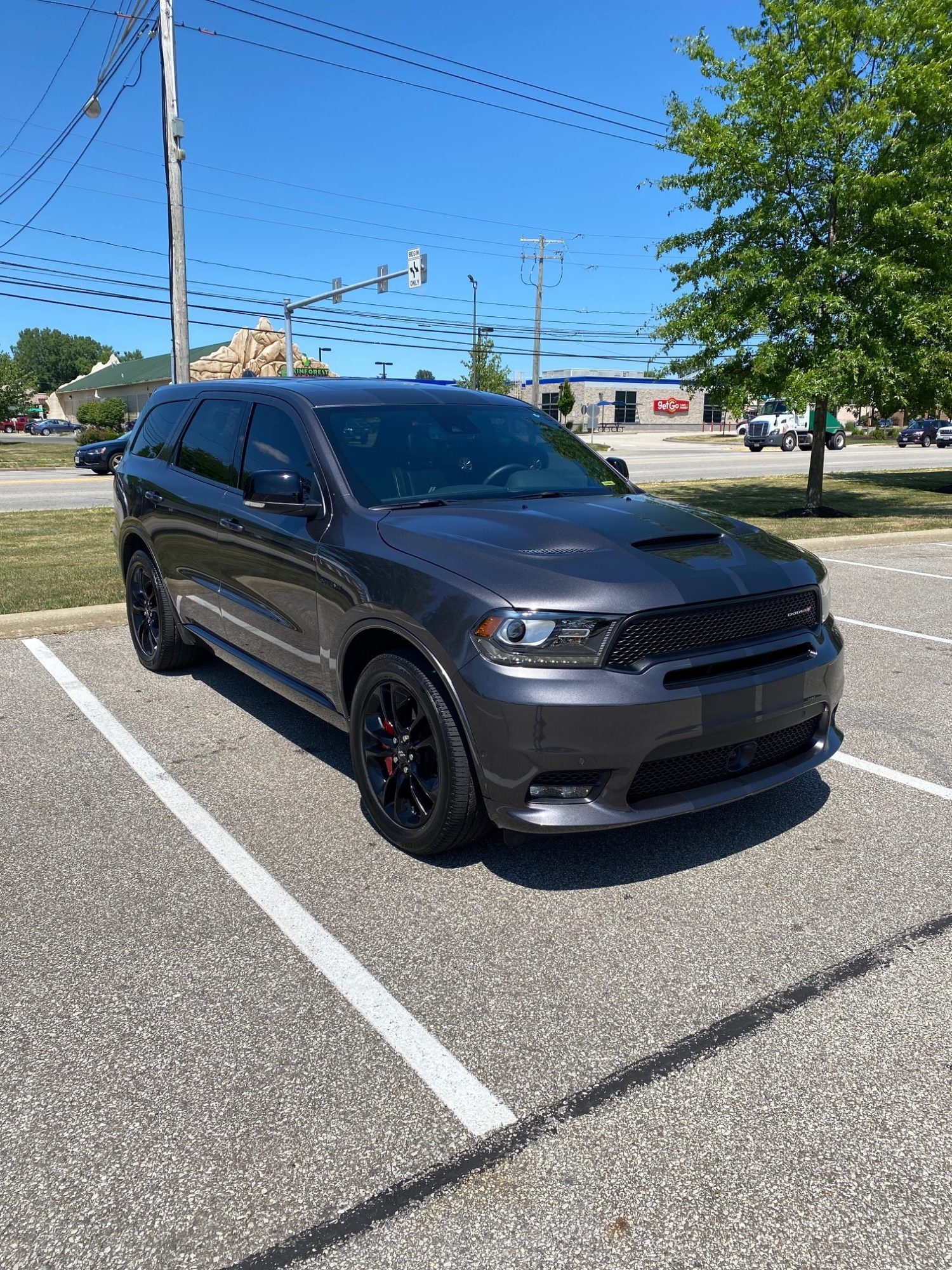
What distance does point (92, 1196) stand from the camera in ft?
6.97

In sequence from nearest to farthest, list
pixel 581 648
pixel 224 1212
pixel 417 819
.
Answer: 1. pixel 224 1212
2. pixel 581 648
3. pixel 417 819

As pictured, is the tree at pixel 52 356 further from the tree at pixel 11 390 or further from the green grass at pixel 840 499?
the green grass at pixel 840 499

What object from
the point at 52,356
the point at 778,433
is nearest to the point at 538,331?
the point at 778,433

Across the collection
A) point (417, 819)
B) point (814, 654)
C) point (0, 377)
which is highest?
point (0, 377)

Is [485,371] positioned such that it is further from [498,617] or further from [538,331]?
[498,617]

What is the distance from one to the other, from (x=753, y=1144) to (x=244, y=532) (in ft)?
11.5

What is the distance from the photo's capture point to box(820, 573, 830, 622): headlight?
3.86 m

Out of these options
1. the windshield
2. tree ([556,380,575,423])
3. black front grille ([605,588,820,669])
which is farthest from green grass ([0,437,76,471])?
black front grille ([605,588,820,669])

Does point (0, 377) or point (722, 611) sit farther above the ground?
point (0, 377)

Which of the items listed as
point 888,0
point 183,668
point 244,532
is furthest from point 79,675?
point 888,0

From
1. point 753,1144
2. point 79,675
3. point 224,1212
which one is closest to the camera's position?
point 224,1212

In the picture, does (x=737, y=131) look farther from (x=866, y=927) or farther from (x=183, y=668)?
(x=866, y=927)

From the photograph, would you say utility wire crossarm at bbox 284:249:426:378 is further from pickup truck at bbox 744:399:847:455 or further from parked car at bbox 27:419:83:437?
parked car at bbox 27:419:83:437

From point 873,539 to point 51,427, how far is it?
8554 cm
